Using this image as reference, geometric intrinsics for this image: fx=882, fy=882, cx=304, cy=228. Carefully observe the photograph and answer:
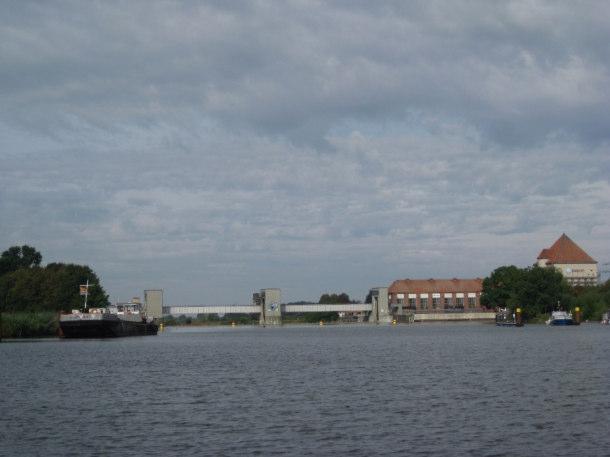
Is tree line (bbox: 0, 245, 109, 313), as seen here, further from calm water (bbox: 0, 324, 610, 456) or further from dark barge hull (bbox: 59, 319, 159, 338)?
calm water (bbox: 0, 324, 610, 456)

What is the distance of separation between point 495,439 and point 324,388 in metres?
18.8

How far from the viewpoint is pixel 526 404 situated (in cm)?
3909

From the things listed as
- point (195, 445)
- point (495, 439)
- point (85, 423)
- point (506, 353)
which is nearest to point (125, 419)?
point (85, 423)

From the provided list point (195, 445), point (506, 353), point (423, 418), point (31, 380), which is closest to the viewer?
point (195, 445)

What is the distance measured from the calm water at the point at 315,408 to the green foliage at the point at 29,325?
242ft

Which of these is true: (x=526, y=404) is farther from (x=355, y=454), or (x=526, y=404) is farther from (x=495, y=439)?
(x=355, y=454)

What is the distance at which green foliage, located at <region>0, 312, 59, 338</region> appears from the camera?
138125 mm

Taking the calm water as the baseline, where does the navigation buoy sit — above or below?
above

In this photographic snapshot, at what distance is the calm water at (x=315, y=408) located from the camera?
29891 millimetres

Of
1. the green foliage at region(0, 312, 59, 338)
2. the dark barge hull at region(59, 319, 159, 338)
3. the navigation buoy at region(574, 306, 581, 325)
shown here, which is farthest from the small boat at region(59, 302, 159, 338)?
the navigation buoy at region(574, 306, 581, 325)

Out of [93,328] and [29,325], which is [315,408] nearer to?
[93,328]

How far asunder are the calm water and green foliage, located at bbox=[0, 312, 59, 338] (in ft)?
242

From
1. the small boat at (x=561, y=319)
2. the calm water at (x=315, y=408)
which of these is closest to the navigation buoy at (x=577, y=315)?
the small boat at (x=561, y=319)

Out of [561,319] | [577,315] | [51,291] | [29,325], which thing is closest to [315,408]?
[29,325]
